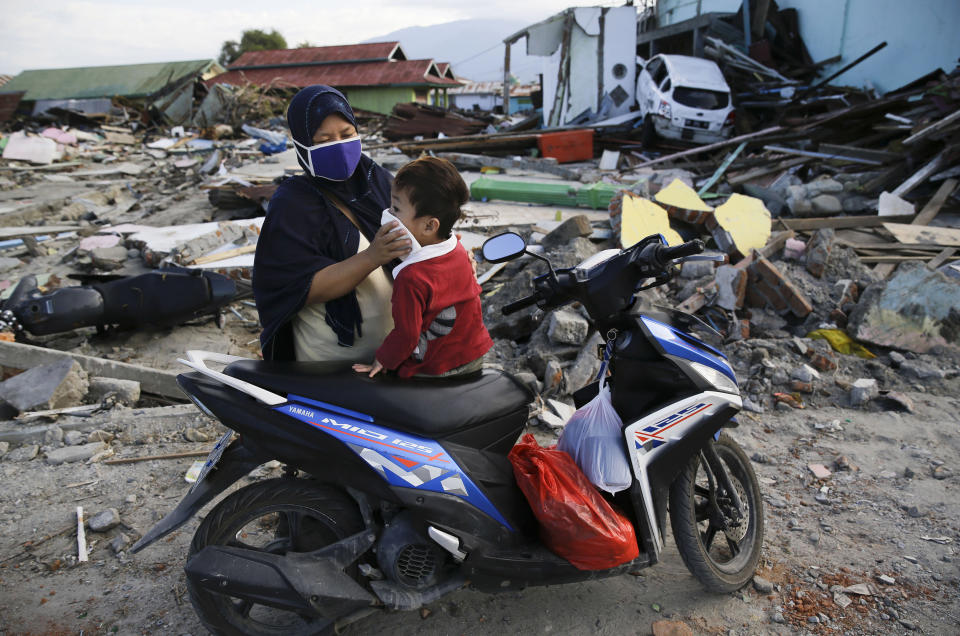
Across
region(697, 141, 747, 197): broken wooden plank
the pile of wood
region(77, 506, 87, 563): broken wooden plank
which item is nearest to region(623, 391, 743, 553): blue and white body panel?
region(77, 506, 87, 563): broken wooden plank

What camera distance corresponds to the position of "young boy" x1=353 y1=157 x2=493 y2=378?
6.46 feet

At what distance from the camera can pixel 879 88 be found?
14.1 m

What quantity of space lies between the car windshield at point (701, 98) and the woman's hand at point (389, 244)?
43.1ft

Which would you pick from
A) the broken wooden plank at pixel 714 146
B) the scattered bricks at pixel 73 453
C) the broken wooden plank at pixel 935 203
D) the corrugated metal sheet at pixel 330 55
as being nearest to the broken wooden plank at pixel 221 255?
the scattered bricks at pixel 73 453

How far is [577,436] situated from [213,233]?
6929 mm

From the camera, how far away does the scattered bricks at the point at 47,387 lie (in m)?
3.88

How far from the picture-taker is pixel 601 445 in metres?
2.26

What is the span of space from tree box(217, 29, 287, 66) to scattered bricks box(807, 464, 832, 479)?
53567 mm

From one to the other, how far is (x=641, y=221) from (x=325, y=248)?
528cm

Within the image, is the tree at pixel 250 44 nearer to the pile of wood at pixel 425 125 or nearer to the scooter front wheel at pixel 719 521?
the pile of wood at pixel 425 125

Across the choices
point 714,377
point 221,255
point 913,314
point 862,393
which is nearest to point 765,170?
point 913,314

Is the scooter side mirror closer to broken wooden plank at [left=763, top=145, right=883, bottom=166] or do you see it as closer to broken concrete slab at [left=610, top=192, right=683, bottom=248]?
broken concrete slab at [left=610, top=192, right=683, bottom=248]

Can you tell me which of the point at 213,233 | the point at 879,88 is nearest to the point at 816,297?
the point at 213,233

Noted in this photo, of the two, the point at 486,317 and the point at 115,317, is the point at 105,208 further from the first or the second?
the point at 486,317
